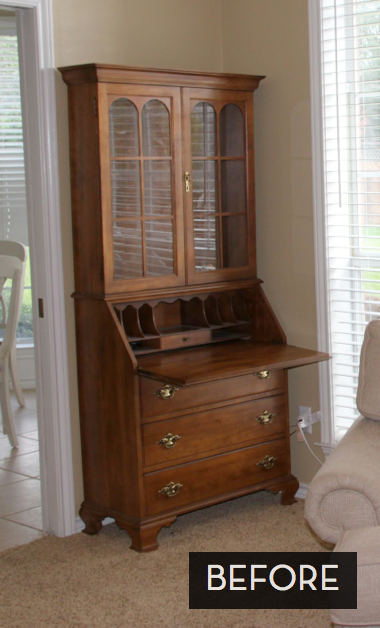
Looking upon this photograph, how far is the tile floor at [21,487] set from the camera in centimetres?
327

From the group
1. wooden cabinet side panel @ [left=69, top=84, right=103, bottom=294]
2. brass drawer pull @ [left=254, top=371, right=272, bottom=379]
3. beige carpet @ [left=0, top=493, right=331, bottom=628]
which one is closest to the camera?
beige carpet @ [left=0, top=493, right=331, bottom=628]

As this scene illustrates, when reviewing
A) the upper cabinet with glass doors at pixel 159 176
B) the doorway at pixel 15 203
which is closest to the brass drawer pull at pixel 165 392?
the upper cabinet with glass doors at pixel 159 176

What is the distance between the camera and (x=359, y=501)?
6.56 feet

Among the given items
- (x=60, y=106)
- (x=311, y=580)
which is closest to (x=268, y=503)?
(x=311, y=580)

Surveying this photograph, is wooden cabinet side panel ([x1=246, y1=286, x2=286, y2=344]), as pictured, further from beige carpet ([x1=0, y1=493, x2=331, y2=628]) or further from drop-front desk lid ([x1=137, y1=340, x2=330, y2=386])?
beige carpet ([x1=0, y1=493, x2=331, y2=628])

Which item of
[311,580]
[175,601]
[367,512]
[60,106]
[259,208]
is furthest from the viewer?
[259,208]

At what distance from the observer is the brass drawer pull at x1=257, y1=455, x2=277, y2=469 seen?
10.7ft

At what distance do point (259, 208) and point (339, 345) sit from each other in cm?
72

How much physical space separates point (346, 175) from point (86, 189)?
1.07 metres

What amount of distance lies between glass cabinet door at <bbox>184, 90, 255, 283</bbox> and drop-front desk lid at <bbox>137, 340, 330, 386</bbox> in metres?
0.31

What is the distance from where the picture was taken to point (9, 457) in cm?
429

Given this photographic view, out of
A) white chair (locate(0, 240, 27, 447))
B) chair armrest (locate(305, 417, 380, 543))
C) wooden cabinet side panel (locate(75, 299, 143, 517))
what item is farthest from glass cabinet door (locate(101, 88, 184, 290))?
white chair (locate(0, 240, 27, 447))

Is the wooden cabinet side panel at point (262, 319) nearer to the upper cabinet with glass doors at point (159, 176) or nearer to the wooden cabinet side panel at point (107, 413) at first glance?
the upper cabinet with glass doors at point (159, 176)

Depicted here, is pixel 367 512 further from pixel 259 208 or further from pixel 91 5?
pixel 91 5
